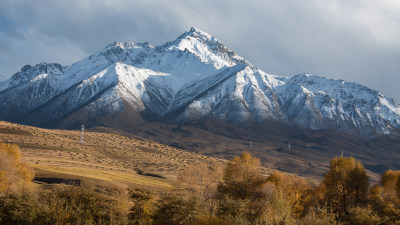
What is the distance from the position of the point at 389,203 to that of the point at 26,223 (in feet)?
234

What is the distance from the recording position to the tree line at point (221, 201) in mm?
49531

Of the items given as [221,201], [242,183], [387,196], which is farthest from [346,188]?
[221,201]

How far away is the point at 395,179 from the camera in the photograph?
87312 mm

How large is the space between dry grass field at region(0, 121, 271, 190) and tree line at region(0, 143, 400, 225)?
16.2 m

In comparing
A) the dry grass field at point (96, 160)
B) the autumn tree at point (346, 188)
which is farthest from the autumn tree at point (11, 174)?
the autumn tree at point (346, 188)

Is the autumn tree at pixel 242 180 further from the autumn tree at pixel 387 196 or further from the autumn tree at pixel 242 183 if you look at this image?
the autumn tree at pixel 387 196

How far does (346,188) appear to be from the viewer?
276 ft

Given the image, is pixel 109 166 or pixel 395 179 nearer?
pixel 395 179

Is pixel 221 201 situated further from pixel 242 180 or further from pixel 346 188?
pixel 346 188

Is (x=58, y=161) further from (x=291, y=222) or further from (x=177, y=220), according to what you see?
(x=291, y=222)

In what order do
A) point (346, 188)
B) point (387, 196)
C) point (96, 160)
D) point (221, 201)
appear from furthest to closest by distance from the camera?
point (96, 160) < point (346, 188) < point (387, 196) < point (221, 201)

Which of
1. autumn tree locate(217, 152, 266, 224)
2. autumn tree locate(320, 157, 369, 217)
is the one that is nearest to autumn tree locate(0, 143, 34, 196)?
autumn tree locate(217, 152, 266, 224)

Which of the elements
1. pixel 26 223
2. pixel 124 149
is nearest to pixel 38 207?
pixel 26 223

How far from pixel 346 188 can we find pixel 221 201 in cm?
3719
